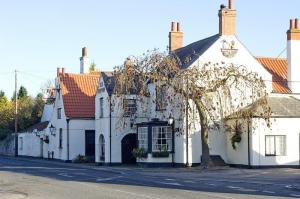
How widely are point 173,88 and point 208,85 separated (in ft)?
7.39

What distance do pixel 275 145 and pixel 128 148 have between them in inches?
538

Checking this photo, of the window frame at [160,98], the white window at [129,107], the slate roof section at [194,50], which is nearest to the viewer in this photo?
the window frame at [160,98]

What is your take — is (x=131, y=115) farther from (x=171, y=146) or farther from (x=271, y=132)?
(x=271, y=132)

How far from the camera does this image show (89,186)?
24.3 metres

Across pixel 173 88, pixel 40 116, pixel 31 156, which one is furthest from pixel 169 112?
pixel 40 116

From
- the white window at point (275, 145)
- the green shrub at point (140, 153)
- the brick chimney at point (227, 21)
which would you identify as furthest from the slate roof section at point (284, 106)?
the green shrub at point (140, 153)

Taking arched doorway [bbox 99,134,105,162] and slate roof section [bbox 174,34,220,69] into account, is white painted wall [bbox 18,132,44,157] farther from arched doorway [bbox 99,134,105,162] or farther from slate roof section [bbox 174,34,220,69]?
slate roof section [bbox 174,34,220,69]

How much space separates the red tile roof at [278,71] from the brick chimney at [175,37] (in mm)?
6944

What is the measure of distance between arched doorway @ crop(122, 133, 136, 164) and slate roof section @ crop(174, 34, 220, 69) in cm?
785

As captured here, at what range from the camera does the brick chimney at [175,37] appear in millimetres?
49969

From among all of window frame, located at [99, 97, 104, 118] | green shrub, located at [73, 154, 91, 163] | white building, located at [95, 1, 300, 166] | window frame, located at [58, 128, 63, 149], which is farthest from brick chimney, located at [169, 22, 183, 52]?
window frame, located at [58, 128, 63, 149]

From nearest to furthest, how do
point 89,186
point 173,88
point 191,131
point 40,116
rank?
point 89,186 → point 173,88 → point 191,131 → point 40,116

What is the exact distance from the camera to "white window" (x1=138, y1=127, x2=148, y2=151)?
1728 inches

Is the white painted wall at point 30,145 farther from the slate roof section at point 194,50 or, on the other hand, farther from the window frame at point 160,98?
the window frame at point 160,98
